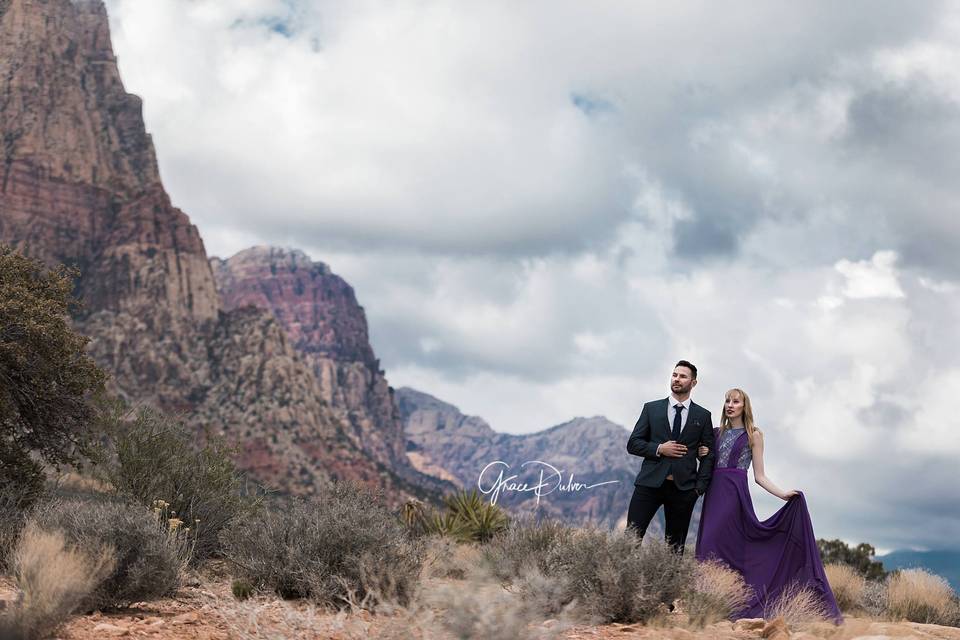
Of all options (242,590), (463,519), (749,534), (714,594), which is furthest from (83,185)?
(714,594)

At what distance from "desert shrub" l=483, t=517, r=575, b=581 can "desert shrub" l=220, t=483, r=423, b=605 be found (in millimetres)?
967

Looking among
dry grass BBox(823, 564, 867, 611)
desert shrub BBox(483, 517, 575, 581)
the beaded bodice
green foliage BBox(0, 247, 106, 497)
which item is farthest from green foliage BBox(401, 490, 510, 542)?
the beaded bodice

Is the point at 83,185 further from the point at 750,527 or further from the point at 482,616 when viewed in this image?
the point at 482,616

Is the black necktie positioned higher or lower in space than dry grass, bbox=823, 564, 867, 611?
higher

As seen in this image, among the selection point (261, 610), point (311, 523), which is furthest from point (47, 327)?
point (261, 610)

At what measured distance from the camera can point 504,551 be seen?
10664 millimetres

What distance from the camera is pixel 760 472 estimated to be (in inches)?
362

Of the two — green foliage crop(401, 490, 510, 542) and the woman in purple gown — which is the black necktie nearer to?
the woman in purple gown

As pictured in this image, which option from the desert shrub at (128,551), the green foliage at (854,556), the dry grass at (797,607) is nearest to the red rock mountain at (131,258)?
the green foliage at (854,556)

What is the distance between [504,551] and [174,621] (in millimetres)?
4280

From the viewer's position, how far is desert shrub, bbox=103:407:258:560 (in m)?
12.8

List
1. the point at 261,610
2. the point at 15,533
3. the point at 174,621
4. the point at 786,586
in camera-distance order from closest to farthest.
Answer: the point at 261,610 < the point at 174,621 < the point at 786,586 < the point at 15,533

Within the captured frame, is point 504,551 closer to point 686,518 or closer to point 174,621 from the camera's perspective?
point 686,518

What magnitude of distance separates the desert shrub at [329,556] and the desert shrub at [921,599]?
7.26m
